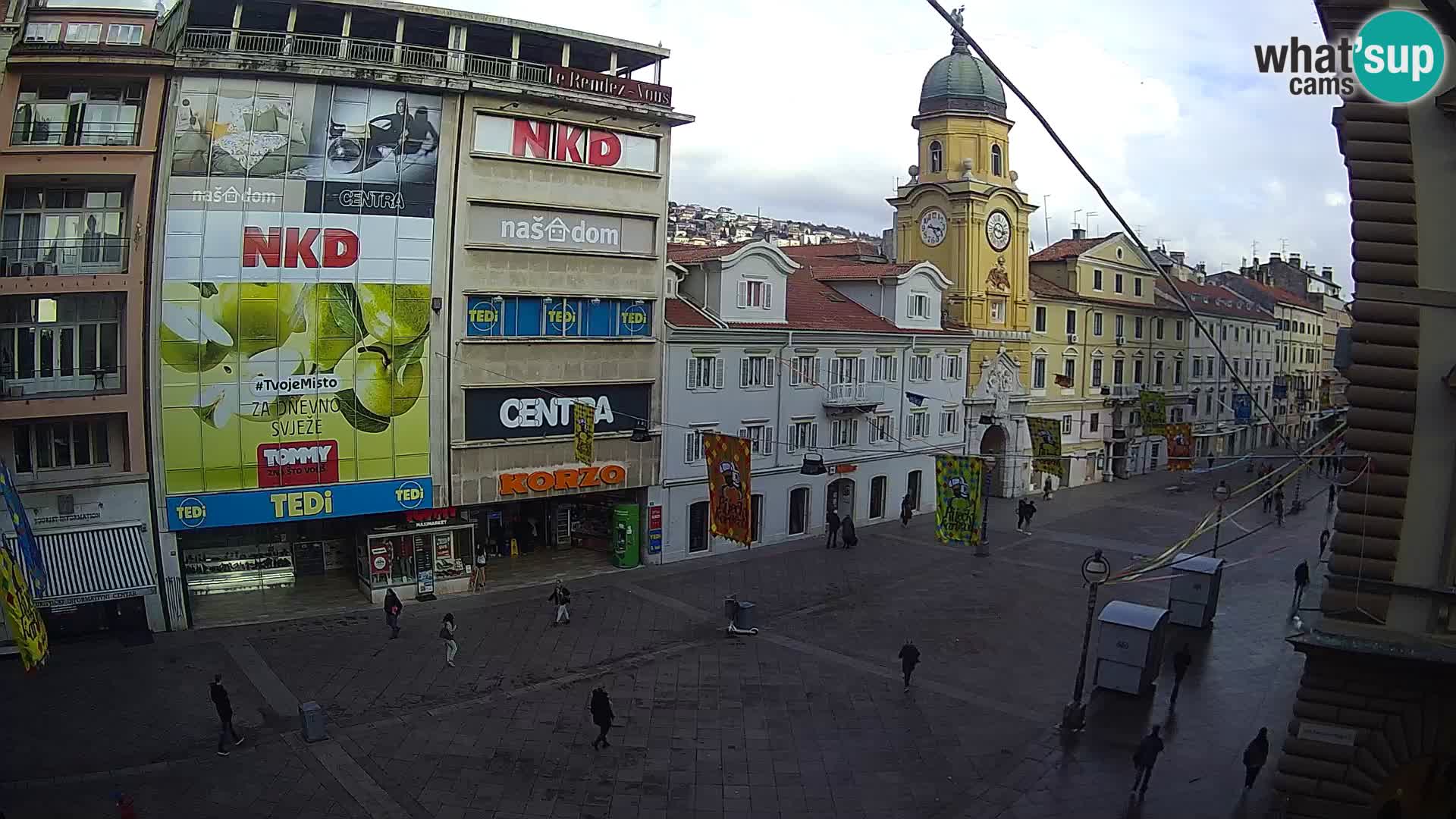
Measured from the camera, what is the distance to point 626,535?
1385 inches

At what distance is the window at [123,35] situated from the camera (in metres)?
27.7

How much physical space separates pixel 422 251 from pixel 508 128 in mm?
4979

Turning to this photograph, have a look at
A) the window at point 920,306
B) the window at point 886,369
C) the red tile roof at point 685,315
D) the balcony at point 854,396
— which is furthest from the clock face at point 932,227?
the red tile roof at point 685,315

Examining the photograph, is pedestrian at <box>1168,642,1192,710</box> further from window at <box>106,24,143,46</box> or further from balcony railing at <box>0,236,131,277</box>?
window at <box>106,24,143,46</box>

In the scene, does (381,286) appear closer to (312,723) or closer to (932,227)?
(312,723)

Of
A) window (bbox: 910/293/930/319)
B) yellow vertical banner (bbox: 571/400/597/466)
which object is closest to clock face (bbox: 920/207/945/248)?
window (bbox: 910/293/930/319)

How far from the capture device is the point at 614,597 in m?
31.7

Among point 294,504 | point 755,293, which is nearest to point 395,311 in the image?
point 294,504

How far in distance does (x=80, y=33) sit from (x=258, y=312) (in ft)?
29.6

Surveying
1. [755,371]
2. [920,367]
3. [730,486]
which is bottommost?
[730,486]

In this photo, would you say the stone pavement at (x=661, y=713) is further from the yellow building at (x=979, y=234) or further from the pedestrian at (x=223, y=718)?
the yellow building at (x=979, y=234)

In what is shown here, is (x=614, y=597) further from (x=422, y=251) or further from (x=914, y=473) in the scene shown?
(x=914, y=473)

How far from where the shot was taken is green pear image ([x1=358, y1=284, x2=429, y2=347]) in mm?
29594

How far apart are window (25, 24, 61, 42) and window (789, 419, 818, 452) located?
27.6 metres
